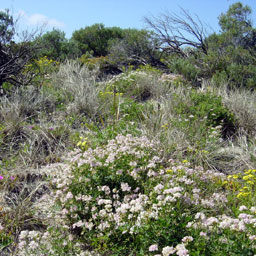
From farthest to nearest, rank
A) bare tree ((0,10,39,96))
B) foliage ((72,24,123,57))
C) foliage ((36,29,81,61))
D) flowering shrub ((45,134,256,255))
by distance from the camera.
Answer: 1. foliage ((72,24,123,57))
2. foliage ((36,29,81,61))
3. bare tree ((0,10,39,96))
4. flowering shrub ((45,134,256,255))

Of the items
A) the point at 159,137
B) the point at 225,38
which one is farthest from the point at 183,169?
the point at 225,38

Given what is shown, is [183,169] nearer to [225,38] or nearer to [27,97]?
[27,97]

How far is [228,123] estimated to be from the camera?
5.94m

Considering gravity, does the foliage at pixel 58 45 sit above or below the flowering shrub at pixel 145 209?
above

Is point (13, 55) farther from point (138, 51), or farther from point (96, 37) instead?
point (96, 37)

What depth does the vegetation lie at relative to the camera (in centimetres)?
248

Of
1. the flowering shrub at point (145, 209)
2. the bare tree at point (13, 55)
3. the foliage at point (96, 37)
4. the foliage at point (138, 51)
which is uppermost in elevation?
the foliage at point (96, 37)

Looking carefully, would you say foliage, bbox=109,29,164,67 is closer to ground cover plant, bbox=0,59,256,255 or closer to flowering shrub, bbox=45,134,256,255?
ground cover plant, bbox=0,59,256,255

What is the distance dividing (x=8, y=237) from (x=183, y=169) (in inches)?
70.6

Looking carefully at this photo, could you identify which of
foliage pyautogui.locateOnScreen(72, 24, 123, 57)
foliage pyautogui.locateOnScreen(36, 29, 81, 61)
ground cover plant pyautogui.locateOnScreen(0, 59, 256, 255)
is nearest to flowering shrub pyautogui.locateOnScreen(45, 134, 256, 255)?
ground cover plant pyautogui.locateOnScreen(0, 59, 256, 255)

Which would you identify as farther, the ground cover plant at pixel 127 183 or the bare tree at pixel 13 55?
the bare tree at pixel 13 55

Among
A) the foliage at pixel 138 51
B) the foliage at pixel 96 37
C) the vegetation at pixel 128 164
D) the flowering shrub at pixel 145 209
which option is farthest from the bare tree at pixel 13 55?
the foliage at pixel 96 37

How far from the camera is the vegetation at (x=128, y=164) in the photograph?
2.48 metres

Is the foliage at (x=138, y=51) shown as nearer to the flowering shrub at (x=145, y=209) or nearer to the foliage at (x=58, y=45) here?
the foliage at (x=58, y=45)
